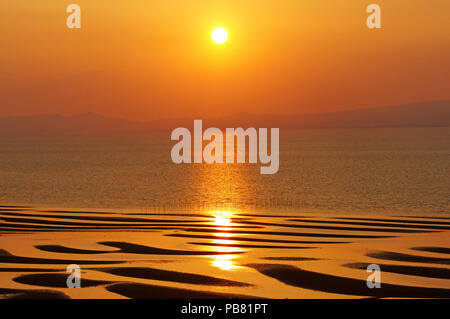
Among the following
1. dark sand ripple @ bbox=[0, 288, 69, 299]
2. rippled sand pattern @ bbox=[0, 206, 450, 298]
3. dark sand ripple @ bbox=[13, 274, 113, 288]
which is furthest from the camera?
dark sand ripple @ bbox=[13, 274, 113, 288]

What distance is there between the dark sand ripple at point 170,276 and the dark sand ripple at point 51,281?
124 cm

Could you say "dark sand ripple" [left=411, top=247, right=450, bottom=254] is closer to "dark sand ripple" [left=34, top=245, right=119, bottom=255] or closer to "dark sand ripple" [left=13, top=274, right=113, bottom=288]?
"dark sand ripple" [left=34, top=245, right=119, bottom=255]

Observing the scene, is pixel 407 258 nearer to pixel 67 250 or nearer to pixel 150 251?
pixel 150 251

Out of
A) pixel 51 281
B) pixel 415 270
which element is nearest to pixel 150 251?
pixel 51 281

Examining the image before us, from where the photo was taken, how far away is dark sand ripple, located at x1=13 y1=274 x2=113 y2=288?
19.8 metres

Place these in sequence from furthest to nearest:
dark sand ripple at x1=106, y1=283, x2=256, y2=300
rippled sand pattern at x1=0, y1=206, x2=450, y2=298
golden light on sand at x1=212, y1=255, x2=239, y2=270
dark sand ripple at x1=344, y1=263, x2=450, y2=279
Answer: golden light on sand at x1=212, y1=255, x2=239, y2=270 → dark sand ripple at x1=344, y1=263, x2=450, y2=279 → rippled sand pattern at x1=0, y1=206, x2=450, y2=298 → dark sand ripple at x1=106, y1=283, x2=256, y2=300

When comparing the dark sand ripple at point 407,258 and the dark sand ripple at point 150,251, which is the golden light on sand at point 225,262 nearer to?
the dark sand ripple at point 150,251

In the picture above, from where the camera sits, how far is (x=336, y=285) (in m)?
20.0

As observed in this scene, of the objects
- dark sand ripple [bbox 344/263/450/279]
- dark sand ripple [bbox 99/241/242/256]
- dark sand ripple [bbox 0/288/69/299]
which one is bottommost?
dark sand ripple [bbox 0/288/69/299]

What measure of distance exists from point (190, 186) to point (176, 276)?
54.2m

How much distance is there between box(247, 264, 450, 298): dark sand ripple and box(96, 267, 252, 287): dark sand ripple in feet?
5.07

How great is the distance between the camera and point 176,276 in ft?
69.1

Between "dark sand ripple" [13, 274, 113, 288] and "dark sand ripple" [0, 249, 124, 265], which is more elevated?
"dark sand ripple" [0, 249, 124, 265]

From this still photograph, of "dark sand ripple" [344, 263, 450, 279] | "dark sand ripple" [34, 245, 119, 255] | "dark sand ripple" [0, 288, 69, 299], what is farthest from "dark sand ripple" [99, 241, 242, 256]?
"dark sand ripple" [0, 288, 69, 299]
